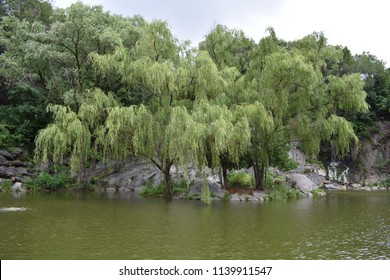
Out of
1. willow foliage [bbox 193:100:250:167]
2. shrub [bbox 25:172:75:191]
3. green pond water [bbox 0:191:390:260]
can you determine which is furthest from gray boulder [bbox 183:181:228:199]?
shrub [bbox 25:172:75:191]

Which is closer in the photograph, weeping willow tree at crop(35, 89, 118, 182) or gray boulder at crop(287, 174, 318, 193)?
weeping willow tree at crop(35, 89, 118, 182)

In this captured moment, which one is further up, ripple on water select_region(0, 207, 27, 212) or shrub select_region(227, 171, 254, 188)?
shrub select_region(227, 171, 254, 188)

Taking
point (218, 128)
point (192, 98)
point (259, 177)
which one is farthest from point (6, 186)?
point (259, 177)

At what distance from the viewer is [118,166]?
86.3ft

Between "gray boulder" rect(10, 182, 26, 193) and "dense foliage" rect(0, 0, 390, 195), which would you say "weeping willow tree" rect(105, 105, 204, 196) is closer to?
"dense foliage" rect(0, 0, 390, 195)

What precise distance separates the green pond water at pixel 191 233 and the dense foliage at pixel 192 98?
3.85 m

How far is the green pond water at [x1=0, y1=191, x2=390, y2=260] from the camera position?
22.2ft

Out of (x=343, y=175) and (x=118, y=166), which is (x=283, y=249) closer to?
(x=118, y=166)

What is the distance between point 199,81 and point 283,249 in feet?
34.7

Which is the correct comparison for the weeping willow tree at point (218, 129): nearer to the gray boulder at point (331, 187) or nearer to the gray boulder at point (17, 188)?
the gray boulder at point (17, 188)

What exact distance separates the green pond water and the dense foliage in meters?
3.85

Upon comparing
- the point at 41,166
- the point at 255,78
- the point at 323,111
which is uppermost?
the point at 255,78

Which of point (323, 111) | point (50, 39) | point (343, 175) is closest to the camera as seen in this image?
point (323, 111)
